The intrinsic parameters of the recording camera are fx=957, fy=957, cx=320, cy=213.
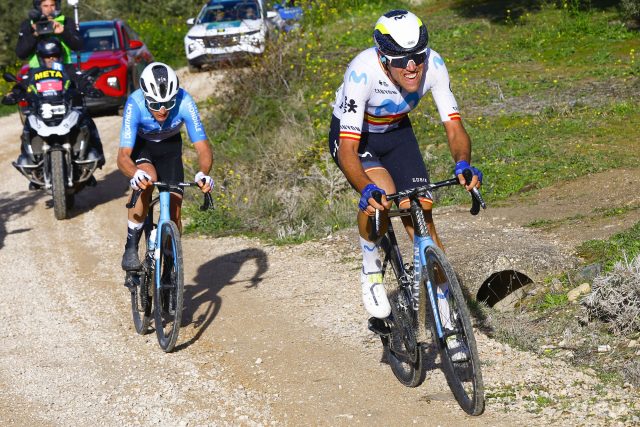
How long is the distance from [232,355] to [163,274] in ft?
2.69

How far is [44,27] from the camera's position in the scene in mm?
12344

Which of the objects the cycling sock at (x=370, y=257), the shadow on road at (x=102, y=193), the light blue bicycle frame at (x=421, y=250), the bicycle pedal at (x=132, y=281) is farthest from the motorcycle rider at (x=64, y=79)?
the light blue bicycle frame at (x=421, y=250)

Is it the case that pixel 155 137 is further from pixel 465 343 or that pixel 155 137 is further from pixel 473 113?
pixel 473 113

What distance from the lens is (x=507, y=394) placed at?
18.5 ft

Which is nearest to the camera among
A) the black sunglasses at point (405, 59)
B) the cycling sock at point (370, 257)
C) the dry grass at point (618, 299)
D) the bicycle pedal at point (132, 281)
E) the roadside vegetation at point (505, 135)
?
the black sunglasses at point (405, 59)

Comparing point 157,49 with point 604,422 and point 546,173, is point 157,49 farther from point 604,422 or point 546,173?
point 604,422

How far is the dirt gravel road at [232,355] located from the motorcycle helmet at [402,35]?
81.3 inches

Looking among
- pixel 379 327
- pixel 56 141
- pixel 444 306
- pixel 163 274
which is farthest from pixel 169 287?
pixel 56 141

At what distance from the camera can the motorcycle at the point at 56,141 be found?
1162cm

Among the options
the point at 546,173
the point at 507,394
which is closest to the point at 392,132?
the point at 507,394

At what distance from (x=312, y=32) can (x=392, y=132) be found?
11.5 meters

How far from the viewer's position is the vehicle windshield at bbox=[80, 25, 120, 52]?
60.7 feet

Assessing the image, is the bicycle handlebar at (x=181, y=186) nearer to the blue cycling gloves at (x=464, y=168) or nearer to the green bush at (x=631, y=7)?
the blue cycling gloves at (x=464, y=168)

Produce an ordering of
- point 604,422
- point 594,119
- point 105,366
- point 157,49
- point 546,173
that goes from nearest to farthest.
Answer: point 604,422
point 105,366
point 546,173
point 594,119
point 157,49
